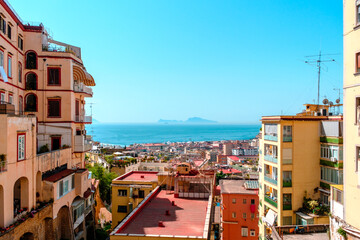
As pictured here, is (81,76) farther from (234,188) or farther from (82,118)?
(234,188)

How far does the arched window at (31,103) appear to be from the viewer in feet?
86.4

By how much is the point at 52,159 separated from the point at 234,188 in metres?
21.4

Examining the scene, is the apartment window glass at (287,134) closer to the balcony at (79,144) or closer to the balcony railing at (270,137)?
the balcony railing at (270,137)

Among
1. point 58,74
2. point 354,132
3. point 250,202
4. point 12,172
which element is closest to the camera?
point 354,132

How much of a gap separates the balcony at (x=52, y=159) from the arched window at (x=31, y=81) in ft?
21.8

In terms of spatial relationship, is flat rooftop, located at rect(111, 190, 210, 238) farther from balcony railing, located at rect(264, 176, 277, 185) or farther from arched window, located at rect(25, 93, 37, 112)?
arched window, located at rect(25, 93, 37, 112)

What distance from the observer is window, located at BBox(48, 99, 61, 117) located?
26555 millimetres

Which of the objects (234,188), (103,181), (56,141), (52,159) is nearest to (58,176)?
(52,159)

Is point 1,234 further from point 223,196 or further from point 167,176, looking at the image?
point 223,196

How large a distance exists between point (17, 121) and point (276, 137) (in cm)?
1976

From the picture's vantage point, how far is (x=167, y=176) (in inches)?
1094

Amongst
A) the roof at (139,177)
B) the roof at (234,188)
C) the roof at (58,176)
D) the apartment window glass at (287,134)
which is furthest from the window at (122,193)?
the apartment window glass at (287,134)

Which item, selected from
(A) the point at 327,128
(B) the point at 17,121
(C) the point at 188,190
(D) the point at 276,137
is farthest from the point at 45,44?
(A) the point at 327,128

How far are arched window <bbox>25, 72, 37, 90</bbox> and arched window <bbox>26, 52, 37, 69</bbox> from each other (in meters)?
0.65
